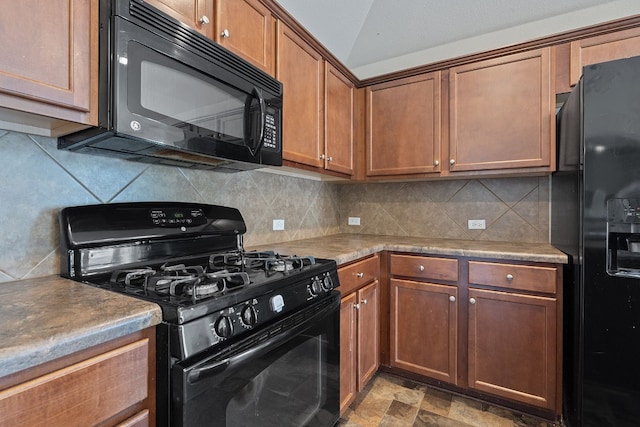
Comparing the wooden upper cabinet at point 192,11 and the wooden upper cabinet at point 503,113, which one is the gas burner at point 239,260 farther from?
the wooden upper cabinet at point 503,113

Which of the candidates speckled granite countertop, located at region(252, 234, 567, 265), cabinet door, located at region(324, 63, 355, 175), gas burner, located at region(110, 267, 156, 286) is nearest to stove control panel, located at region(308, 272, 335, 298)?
speckled granite countertop, located at region(252, 234, 567, 265)

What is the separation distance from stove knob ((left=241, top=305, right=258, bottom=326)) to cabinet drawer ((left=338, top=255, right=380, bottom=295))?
0.70m

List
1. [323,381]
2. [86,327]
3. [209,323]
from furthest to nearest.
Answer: [323,381], [209,323], [86,327]

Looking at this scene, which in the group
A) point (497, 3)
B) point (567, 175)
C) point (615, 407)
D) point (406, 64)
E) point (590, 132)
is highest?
point (497, 3)

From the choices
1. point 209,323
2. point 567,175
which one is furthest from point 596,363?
point 209,323

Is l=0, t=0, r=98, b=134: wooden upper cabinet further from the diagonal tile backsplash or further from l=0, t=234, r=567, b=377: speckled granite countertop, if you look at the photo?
the diagonal tile backsplash

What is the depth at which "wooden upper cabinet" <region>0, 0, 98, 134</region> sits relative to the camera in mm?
757

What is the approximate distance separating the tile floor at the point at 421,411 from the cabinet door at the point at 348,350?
0.15 meters

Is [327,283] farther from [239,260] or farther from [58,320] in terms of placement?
[58,320]

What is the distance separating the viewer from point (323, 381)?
131cm

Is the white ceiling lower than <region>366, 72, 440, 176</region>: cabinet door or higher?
higher

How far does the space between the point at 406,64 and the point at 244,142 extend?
2017mm

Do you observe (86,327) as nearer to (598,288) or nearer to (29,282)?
(29,282)

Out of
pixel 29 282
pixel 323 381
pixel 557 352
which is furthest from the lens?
pixel 557 352
